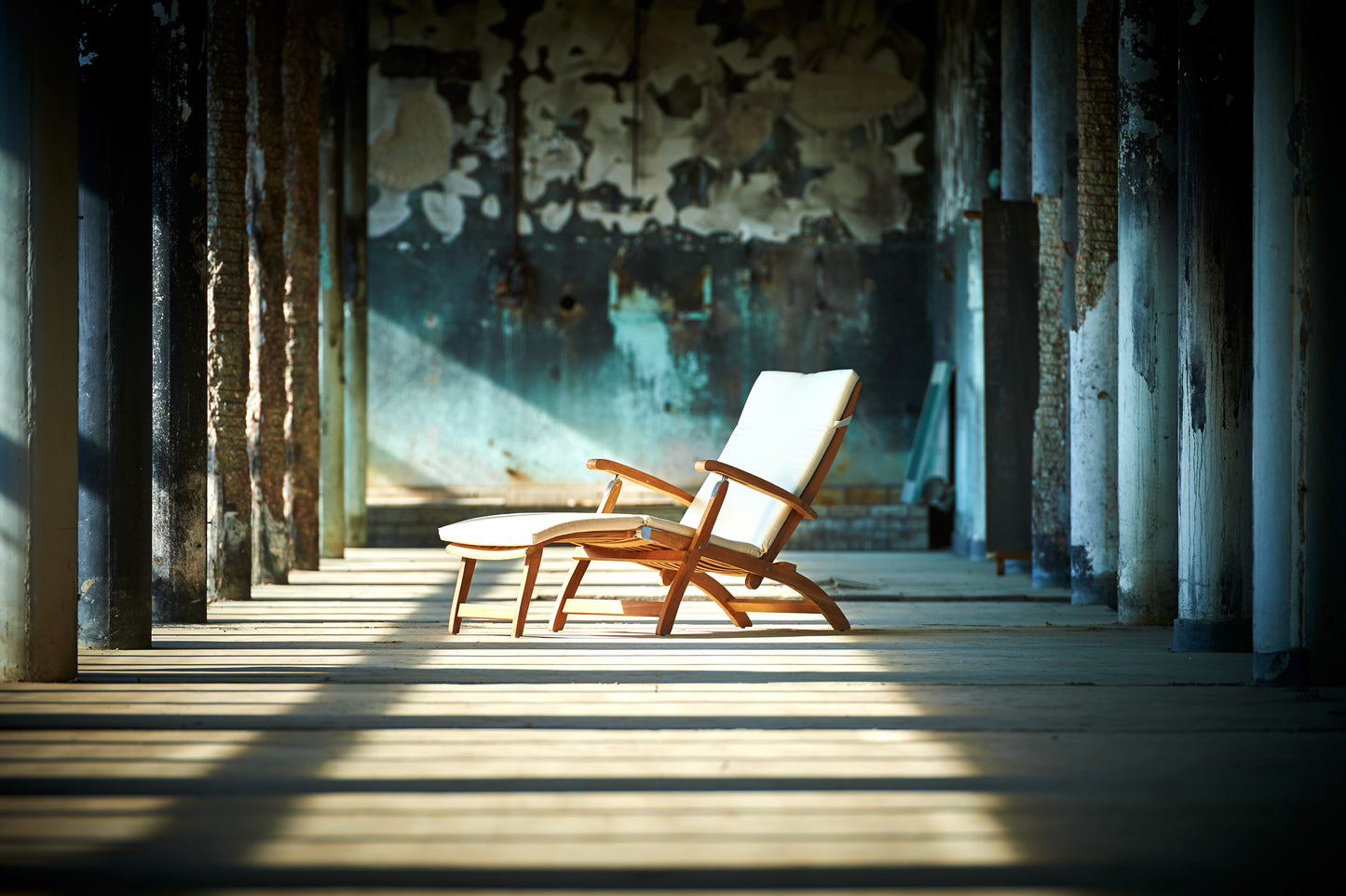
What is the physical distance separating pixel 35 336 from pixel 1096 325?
4426 mm

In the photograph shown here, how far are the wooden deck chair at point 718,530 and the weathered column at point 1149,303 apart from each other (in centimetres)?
115

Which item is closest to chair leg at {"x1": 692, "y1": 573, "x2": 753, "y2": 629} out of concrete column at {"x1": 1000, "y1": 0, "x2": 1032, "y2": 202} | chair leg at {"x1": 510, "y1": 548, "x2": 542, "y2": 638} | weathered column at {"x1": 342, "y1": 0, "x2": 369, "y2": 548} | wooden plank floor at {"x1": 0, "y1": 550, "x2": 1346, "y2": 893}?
wooden plank floor at {"x1": 0, "y1": 550, "x2": 1346, "y2": 893}

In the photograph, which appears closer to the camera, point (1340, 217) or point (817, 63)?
point (1340, 217)

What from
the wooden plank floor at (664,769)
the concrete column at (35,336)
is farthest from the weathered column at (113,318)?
the concrete column at (35,336)

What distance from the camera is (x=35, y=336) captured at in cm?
357

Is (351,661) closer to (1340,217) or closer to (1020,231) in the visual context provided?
(1340,217)

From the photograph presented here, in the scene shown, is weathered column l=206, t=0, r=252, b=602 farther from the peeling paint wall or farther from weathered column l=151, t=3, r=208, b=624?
the peeling paint wall

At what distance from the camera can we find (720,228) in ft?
37.0

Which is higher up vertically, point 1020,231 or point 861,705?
point 1020,231

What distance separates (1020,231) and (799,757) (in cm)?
540

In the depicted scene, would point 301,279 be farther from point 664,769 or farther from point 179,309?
point 664,769

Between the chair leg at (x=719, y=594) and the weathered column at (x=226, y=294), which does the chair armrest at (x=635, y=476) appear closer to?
the chair leg at (x=719, y=594)

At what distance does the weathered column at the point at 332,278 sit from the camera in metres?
8.61

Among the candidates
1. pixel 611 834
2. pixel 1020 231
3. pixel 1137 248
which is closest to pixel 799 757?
pixel 611 834
